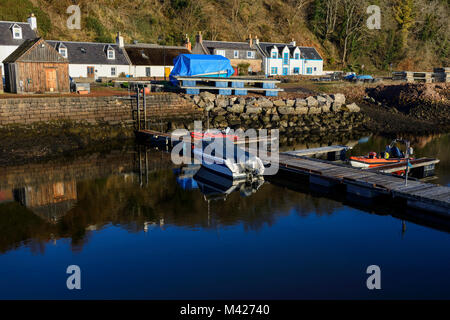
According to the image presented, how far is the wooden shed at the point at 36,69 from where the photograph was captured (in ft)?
119

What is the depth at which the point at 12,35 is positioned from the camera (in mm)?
45438

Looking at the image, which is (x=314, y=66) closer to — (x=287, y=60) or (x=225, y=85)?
(x=287, y=60)

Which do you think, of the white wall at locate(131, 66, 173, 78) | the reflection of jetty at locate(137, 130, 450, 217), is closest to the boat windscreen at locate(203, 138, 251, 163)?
the reflection of jetty at locate(137, 130, 450, 217)

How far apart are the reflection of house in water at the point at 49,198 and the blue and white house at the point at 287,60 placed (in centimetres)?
4681

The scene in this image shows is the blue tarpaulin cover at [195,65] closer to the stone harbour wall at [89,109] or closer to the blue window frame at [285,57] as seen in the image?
the stone harbour wall at [89,109]

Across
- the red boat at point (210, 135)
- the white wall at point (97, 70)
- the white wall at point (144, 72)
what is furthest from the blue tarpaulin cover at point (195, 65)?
the red boat at point (210, 135)

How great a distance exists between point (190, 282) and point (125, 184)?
12.1 metres

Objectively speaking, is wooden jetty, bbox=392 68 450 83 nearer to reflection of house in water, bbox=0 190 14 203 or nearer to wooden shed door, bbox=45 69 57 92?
wooden shed door, bbox=45 69 57 92

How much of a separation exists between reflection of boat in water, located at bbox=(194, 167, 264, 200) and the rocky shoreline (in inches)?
482

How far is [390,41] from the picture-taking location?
8994 centimetres

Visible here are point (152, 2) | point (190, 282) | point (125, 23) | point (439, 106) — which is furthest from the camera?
point (152, 2)

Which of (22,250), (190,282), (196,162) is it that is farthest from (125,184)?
(190,282)

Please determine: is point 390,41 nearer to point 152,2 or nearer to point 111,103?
point 152,2

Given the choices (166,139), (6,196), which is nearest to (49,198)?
(6,196)
